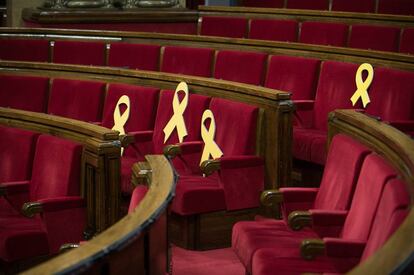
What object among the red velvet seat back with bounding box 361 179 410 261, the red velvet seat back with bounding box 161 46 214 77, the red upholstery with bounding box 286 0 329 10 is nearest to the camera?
the red velvet seat back with bounding box 361 179 410 261

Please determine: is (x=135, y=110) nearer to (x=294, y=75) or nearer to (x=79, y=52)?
(x=294, y=75)

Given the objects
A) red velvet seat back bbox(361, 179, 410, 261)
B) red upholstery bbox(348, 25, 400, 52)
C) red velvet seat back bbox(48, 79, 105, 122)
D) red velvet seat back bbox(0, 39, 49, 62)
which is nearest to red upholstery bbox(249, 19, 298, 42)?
red upholstery bbox(348, 25, 400, 52)

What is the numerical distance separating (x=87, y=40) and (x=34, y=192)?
700 millimetres

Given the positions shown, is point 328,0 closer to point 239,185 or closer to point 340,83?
point 340,83

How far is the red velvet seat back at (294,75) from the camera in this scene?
4.41 ft

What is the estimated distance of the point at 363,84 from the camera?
4.10 ft

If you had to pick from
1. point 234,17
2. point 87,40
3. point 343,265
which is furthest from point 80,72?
point 343,265

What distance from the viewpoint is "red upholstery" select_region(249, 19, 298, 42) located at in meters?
1.75

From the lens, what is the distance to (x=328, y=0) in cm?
205

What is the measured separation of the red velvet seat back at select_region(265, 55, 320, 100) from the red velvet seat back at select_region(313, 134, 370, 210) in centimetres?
44

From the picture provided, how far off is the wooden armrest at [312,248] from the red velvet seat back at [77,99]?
637mm

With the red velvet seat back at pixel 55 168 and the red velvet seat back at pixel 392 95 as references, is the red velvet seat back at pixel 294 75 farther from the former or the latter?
the red velvet seat back at pixel 55 168

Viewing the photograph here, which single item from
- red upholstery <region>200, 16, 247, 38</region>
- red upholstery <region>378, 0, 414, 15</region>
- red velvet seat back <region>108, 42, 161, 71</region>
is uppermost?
red upholstery <region>378, 0, 414, 15</region>

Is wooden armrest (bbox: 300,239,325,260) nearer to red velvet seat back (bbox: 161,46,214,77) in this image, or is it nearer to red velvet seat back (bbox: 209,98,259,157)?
red velvet seat back (bbox: 209,98,259,157)
